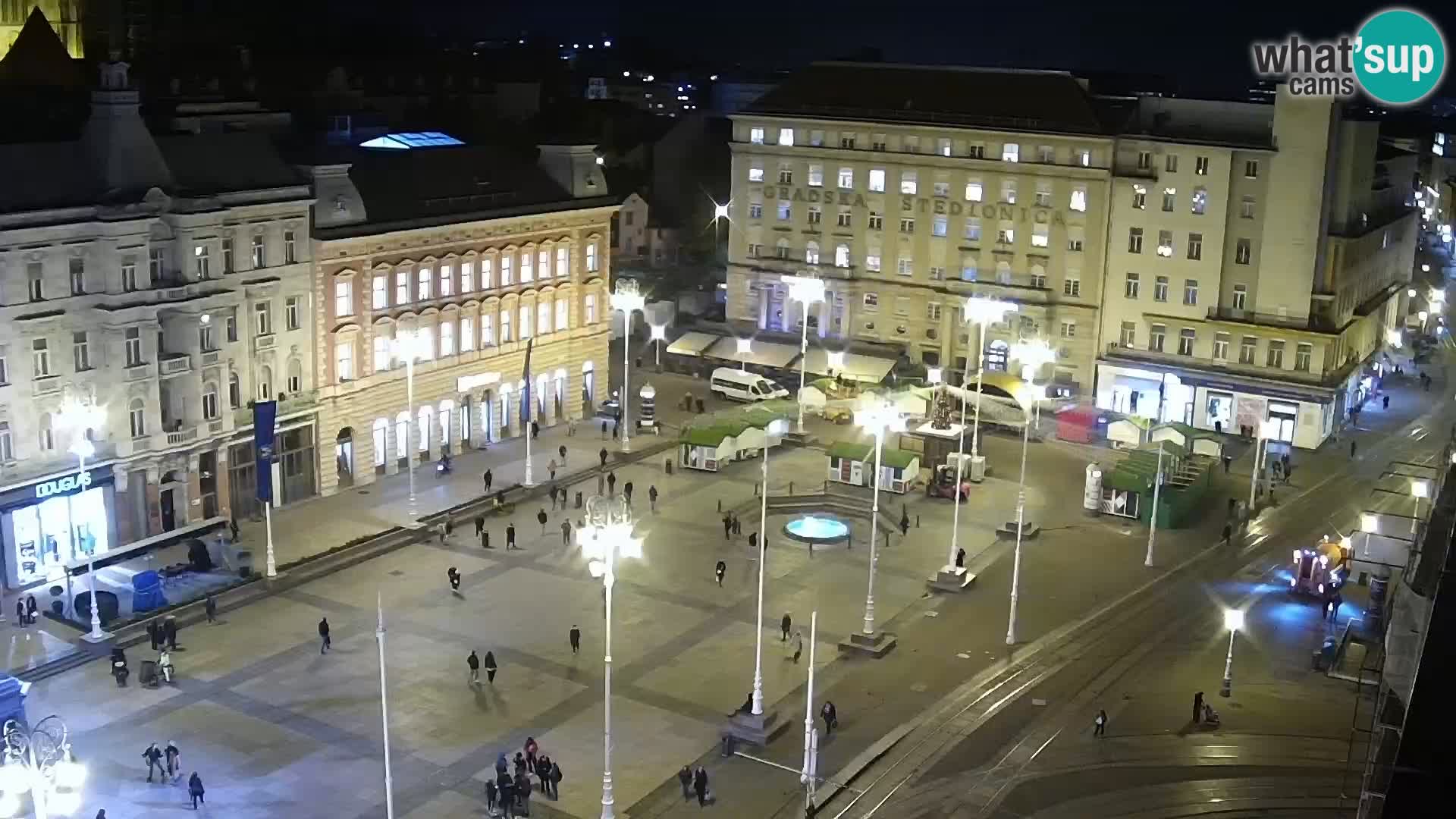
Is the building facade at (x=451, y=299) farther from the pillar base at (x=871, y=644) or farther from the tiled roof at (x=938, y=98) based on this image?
the pillar base at (x=871, y=644)

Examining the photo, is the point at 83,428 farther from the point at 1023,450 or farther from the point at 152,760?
the point at 1023,450

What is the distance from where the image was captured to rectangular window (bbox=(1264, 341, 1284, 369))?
8006 centimetres

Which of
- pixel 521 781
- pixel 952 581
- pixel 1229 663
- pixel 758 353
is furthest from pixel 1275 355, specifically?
pixel 521 781

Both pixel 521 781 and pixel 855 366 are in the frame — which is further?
pixel 855 366

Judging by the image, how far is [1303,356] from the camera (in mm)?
79312

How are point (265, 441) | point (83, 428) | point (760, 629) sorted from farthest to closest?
point (265, 441) < point (83, 428) < point (760, 629)

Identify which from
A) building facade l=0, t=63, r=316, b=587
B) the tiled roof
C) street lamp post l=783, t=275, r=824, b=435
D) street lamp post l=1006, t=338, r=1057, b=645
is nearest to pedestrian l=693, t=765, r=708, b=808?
street lamp post l=1006, t=338, r=1057, b=645

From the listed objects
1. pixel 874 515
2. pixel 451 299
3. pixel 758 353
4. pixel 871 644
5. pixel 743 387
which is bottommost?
pixel 871 644

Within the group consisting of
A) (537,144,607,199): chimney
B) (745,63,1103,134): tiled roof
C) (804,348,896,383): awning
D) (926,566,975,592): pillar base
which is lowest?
(926,566,975,592): pillar base

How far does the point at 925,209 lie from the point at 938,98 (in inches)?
299

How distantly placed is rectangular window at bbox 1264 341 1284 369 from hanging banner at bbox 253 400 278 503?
5477 cm

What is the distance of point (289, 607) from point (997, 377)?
4580 centimetres

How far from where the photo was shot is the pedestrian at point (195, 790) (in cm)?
3612

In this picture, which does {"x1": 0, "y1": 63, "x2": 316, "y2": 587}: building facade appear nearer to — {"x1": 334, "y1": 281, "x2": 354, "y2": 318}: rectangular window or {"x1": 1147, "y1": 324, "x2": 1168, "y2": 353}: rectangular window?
{"x1": 334, "y1": 281, "x2": 354, "y2": 318}: rectangular window
